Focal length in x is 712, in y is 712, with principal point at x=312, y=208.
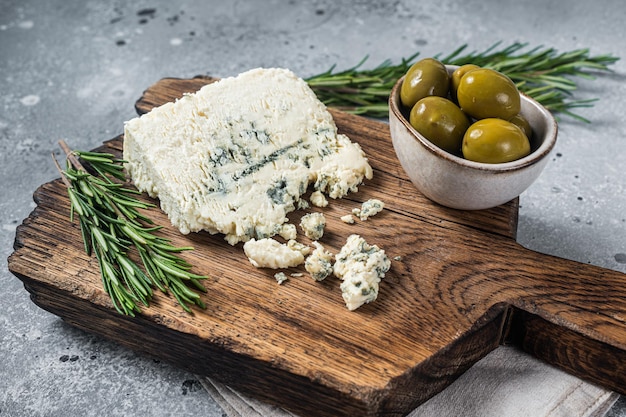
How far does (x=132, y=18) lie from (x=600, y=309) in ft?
9.88

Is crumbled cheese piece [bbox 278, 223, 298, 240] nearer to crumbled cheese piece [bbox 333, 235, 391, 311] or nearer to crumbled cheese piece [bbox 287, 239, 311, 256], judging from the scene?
crumbled cheese piece [bbox 287, 239, 311, 256]

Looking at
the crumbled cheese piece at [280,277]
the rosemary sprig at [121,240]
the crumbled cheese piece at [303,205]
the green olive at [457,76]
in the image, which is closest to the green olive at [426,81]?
the green olive at [457,76]

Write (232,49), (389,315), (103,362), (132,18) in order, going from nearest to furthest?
1. (389,315)
2. (103,362)
3. (232,49)
4. (132,18)

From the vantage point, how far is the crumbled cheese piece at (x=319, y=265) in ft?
6.64

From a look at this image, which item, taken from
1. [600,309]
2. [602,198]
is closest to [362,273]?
[600,309]

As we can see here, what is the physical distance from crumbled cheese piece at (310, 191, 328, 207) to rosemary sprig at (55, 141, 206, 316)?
0.47 meters

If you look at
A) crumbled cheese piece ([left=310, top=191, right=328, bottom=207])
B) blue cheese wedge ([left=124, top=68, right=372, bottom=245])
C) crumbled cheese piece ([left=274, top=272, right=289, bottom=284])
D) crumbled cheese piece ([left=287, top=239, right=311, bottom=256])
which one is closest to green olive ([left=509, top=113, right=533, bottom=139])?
blue cheese wedge ([left=124, top=68, right=372, bottom=245])

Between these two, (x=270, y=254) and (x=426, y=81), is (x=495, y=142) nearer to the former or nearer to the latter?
(x=426, y=81)

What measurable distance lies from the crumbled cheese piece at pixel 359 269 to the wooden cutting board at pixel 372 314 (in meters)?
0.03

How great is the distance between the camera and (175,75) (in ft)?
11.4

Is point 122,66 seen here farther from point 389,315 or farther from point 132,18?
point 389,315

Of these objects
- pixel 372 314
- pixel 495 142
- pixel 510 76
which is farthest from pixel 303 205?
pixel 510 76

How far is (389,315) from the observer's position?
1.93 meters

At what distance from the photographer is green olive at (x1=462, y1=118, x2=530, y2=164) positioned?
2021mm
